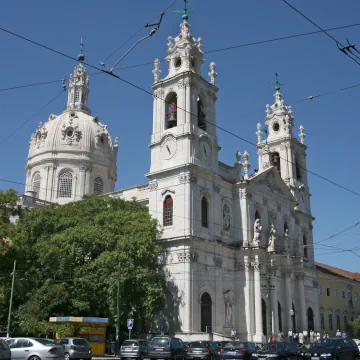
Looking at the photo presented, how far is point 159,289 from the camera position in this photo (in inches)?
1427

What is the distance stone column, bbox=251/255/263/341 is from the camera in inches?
1679

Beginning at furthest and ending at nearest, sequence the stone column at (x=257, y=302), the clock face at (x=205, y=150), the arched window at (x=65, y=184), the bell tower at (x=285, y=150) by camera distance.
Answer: the arched window at (x=65, y=184) → the bell tower at (x=285, y=150) → the clock face at (x=205, y=150) → the stone column at (x=257, y=302)

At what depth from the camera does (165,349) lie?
25.9 m

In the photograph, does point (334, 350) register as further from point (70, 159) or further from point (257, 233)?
point (70, 159)

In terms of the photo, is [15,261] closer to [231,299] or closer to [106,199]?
[106,199]

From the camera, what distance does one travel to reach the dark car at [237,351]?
25672mm

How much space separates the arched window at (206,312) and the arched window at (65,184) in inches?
993

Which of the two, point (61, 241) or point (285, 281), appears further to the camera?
point (285, 281)

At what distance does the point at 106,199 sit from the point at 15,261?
928cm

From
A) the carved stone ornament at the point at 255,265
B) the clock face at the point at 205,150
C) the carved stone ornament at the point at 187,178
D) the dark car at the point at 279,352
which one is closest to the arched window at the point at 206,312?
the carved stone ornament at the point at 255,265

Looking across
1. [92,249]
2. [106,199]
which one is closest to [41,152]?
[106,199]

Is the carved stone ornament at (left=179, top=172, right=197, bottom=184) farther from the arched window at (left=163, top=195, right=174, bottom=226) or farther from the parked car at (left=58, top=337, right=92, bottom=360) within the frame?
the parked car at (left=58, top=337, right=92, bottom=360)

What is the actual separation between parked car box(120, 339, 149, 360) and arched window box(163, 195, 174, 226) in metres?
14.9

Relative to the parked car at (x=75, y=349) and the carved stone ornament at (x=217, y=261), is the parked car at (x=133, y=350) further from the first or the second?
the carved stone ornament at (x=217, y=261)
